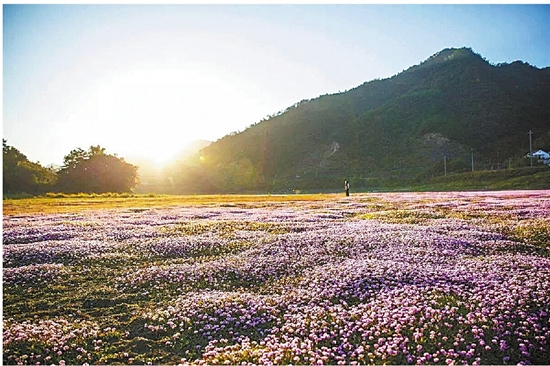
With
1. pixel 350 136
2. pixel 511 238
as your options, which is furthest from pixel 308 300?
pixel 350 136

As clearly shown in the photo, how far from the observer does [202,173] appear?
4562 inches

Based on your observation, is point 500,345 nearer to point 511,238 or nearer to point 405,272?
point 405,272

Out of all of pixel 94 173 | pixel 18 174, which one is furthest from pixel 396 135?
pixel 18 174

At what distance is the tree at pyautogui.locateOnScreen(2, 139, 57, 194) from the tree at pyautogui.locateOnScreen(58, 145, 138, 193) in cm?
1151

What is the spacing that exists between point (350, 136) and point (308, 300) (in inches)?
5712

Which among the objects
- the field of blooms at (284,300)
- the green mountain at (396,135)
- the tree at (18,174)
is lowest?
the field of blooms at (284,300)

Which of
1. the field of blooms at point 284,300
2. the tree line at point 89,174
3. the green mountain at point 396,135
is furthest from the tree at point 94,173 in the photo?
the field of blooms at point 284,300

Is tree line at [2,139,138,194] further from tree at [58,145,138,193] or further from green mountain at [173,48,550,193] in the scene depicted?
green mountain at [173,48,550,193]

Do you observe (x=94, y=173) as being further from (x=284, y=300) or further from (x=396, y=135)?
(x=396, y=135)

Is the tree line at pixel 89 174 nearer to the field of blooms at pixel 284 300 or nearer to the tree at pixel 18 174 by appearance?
the tree at pixel 18 174

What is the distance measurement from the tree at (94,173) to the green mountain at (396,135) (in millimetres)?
27750

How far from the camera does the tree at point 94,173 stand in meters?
71.3

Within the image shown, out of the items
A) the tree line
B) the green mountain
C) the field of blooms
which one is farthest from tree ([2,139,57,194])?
the green mountain

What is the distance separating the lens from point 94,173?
73.8 meters
